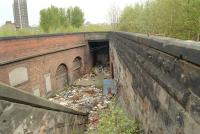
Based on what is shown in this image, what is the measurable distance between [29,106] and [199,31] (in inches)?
371

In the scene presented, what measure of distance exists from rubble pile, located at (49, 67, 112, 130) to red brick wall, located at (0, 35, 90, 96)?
3.57 ft

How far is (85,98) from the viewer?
15.1 meters

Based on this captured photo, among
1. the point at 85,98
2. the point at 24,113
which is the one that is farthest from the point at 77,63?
the point at 24,113

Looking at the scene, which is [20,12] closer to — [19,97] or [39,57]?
[39,57]

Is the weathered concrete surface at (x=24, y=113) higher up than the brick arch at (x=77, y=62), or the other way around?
the weathered concrete surface at (x=24, y=113)

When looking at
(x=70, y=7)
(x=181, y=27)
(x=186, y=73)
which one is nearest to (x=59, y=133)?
(x=186, y=73)

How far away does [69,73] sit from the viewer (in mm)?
19438

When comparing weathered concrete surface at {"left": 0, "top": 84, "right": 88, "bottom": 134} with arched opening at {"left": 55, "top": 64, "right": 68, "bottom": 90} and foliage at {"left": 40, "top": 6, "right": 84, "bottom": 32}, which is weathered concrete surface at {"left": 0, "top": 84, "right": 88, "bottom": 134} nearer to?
arched opening at {"left": 55, "top": 64, "right": 68, "bottom": 90}

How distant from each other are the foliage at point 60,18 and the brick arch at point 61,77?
16.3 meters

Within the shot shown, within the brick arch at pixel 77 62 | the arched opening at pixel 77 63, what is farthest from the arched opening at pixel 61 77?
the arched opening at pixel 77 63

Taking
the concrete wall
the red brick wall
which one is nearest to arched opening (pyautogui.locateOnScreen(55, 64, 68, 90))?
the red brick wall

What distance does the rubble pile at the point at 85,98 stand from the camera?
12920 mm

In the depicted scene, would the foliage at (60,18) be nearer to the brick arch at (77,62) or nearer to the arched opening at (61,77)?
the brick arch at (77,62)

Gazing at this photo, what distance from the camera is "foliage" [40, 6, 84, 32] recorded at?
3781cm
